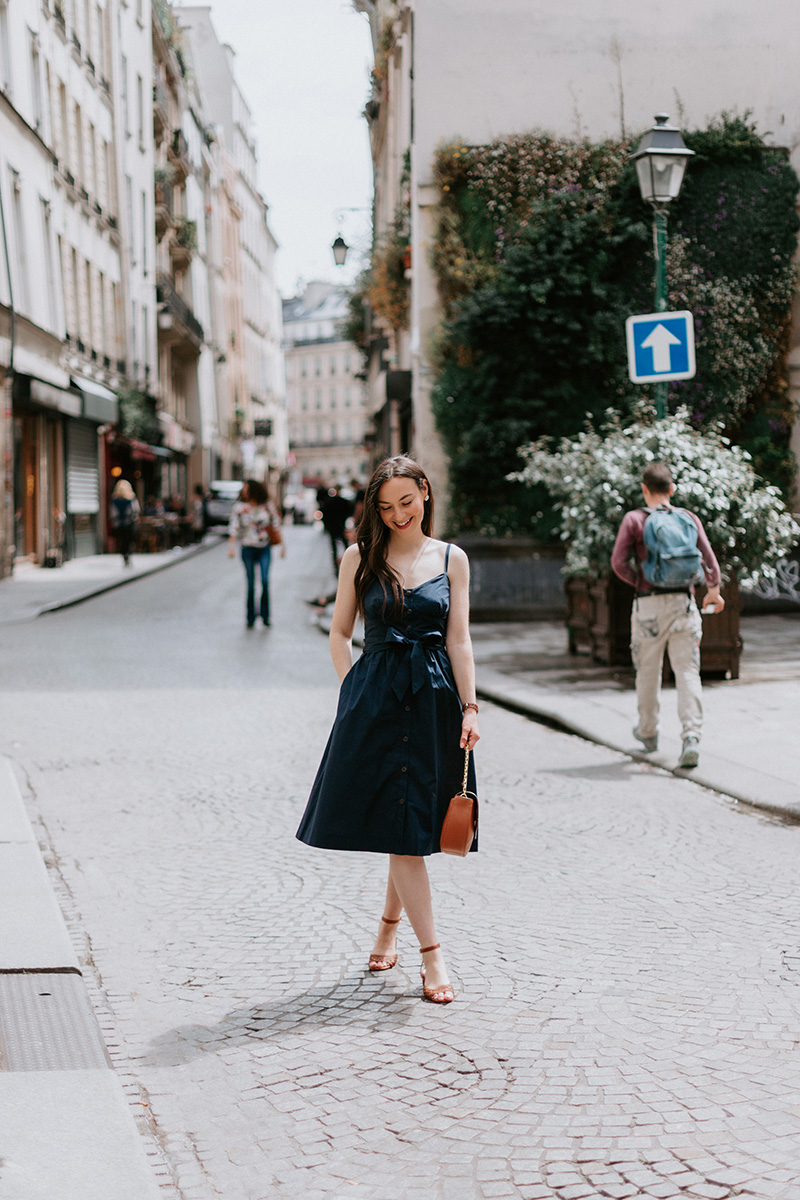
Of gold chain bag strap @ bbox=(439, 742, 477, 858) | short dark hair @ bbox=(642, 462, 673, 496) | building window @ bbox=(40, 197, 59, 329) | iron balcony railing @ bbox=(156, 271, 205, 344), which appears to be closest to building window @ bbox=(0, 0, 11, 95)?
building window @ bbox=(40, 197, 59, 329)

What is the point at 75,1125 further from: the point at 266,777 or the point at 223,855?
the point at 266,777

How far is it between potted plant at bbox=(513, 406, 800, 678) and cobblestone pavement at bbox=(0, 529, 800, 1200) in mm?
3279

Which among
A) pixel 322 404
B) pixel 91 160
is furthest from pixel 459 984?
pixel 322 404

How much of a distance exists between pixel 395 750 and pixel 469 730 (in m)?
0.23

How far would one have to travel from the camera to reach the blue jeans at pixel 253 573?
16016 millimetres

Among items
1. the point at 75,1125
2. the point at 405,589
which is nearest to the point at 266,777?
the point at 405,589

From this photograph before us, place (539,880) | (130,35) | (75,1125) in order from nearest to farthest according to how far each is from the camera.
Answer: (75,1125) < (539,880) < (130,35)

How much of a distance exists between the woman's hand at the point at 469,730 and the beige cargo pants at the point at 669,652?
4.05 m

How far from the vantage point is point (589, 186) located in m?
17.5

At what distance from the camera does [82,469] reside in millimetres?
31781

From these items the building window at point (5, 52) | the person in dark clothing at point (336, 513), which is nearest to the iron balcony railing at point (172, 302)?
the building window at point (5, 52)

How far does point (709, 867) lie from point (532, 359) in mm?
12233

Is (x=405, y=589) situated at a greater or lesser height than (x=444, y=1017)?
greater

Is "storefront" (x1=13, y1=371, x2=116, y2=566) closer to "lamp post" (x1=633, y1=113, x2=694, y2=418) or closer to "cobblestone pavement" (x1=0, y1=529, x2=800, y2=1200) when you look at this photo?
"lamp post" (x1=633, y1=113, x2=694, y2=418)
